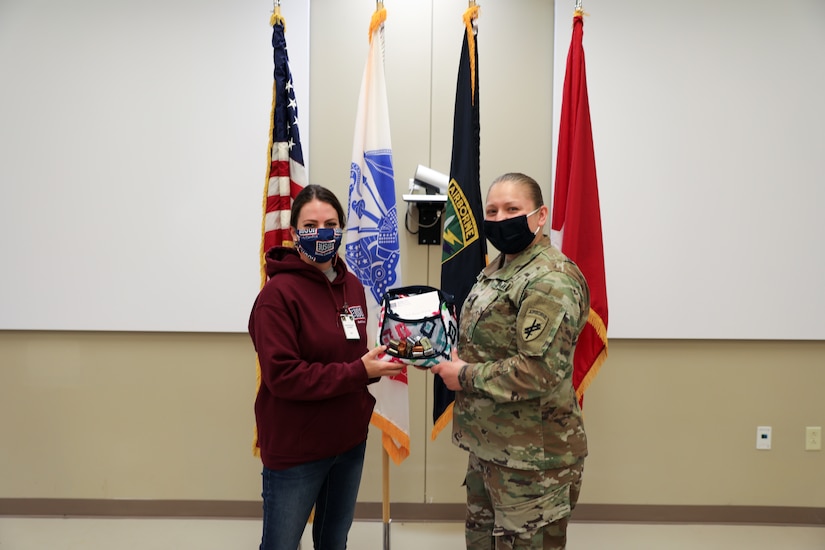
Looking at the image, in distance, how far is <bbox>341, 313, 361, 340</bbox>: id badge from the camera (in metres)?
1.46

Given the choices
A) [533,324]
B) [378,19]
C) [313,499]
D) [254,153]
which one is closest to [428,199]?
[378,19]

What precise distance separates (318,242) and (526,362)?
0.70 meters

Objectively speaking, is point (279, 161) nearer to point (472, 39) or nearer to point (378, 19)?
point (378, 19)

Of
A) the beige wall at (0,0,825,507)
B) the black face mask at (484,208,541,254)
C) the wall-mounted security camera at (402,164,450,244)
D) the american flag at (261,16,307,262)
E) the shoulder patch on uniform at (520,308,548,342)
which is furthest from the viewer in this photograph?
the beige wall at (0,0,825,507)

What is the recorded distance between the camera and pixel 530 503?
1.44 metres

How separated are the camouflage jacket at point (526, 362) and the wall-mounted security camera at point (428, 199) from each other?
90cm

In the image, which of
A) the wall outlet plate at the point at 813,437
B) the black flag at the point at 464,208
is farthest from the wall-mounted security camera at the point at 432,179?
the wall outlet plate at the point at 813,437

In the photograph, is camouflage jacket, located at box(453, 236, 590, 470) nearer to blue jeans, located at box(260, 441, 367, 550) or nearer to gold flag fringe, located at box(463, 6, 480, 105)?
blue jeans, located at box(260, 441, 367, 550)

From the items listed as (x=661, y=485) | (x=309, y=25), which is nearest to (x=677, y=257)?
(x=661, y=485)

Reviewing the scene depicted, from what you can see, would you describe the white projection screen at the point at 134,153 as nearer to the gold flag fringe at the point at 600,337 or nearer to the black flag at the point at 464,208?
the black flag at the point at 464,208

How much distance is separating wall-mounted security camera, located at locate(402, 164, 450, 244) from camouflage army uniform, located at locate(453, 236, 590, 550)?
917mm

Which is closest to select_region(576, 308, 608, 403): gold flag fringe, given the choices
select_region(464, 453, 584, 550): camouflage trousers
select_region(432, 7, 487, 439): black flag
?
select_region(432, 7, 487, 439): black flag

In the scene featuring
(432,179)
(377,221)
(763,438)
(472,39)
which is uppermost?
(472,39)

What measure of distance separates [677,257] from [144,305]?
2.71m
